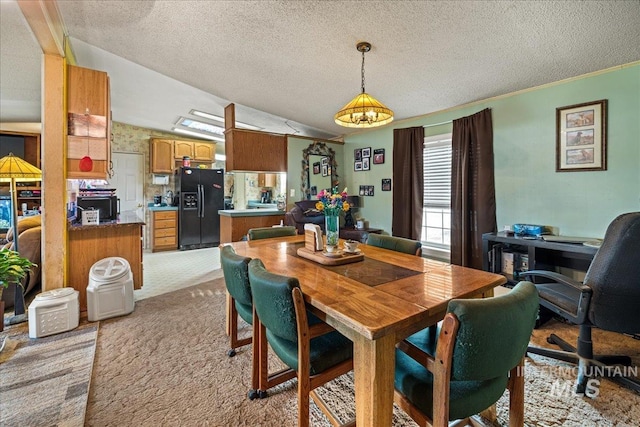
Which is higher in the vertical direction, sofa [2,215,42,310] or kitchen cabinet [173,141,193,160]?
kitchen cabinet [173,141,193,160]

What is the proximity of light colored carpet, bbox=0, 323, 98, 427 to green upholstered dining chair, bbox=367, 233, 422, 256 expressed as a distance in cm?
211

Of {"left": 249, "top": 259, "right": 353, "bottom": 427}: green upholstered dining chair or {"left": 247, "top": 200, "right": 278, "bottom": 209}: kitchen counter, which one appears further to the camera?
{"left": 247, "top": 200, "right": 278, "bottom": 209}: kitchen counter

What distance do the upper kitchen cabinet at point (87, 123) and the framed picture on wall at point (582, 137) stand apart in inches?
174

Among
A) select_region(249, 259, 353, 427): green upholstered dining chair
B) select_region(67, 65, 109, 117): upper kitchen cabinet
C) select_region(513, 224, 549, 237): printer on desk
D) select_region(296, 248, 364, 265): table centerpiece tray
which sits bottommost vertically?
select_region(249, 259, 353, 427): green upholstered dining chair

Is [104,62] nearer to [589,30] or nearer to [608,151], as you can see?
[589,30]

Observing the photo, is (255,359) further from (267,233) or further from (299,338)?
(267,233)

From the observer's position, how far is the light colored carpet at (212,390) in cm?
153

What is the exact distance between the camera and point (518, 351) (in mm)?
1039

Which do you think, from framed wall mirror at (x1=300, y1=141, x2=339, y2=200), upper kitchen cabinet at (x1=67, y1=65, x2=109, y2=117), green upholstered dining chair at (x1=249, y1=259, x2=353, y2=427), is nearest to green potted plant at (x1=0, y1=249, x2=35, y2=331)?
upper kitchen cabinet at (x1=67, y1=65, x2=109, y2=117)

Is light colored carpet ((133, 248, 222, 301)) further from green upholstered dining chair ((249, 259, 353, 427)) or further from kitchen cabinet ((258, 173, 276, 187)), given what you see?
green upholstered dining chair ((249, 259, 353, 427))

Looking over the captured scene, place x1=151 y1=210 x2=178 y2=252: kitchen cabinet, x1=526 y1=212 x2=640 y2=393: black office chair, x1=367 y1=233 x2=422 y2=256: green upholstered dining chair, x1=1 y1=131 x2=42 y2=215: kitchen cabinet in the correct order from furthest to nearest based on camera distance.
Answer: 1. x1=151 y1=210 x2=178 y2=252: kitchen cabinet
2. x1=1 y1=131 x2=42 y2=215: kitchen cabinet
3. x1=367 y1=233 x2=422 y2=256: green upholstered dining chair
4. x1=526 y1=212 x2=640 y2=393: black office chair

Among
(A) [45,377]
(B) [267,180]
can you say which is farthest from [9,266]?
(B) [267,180]

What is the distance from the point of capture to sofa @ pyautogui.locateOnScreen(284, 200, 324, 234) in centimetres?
448

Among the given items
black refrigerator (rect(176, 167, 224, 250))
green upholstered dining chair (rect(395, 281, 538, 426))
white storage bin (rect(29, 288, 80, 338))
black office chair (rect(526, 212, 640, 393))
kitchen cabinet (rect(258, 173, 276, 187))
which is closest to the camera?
green upholstered dining chair (rect(395, 281, 538, 426))
